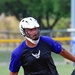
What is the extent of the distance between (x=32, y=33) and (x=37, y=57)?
15.3 inches

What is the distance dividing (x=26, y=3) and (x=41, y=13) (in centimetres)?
150

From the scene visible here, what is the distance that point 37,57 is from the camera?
23.3ft

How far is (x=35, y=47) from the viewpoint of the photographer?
23.4 ft

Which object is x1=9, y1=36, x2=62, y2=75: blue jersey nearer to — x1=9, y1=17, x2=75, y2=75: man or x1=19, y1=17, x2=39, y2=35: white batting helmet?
x1=9, y1=17, x2=75, y2=75: man

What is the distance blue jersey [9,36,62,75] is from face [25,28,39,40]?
7.8 inches

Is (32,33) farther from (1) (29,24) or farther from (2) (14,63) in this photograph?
(2) (14,63)

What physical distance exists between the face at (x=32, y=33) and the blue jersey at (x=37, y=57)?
20cm

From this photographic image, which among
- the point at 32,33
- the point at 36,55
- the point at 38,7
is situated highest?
the point at 32,33

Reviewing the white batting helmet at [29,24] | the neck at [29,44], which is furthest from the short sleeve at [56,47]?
the white batting helmet at [29,24]

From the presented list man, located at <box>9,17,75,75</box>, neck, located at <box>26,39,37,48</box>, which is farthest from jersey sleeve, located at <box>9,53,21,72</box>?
neck, located at <box>26,39,37,48</box>

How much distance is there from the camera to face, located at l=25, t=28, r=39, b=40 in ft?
22.8

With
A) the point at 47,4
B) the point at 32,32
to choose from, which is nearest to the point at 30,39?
the point at 32,32

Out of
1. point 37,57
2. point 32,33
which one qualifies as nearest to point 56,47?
point 37,57

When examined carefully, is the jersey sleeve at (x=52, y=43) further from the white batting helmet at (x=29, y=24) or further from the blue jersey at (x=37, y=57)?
the white batting helmet at (x=29, y=24)
